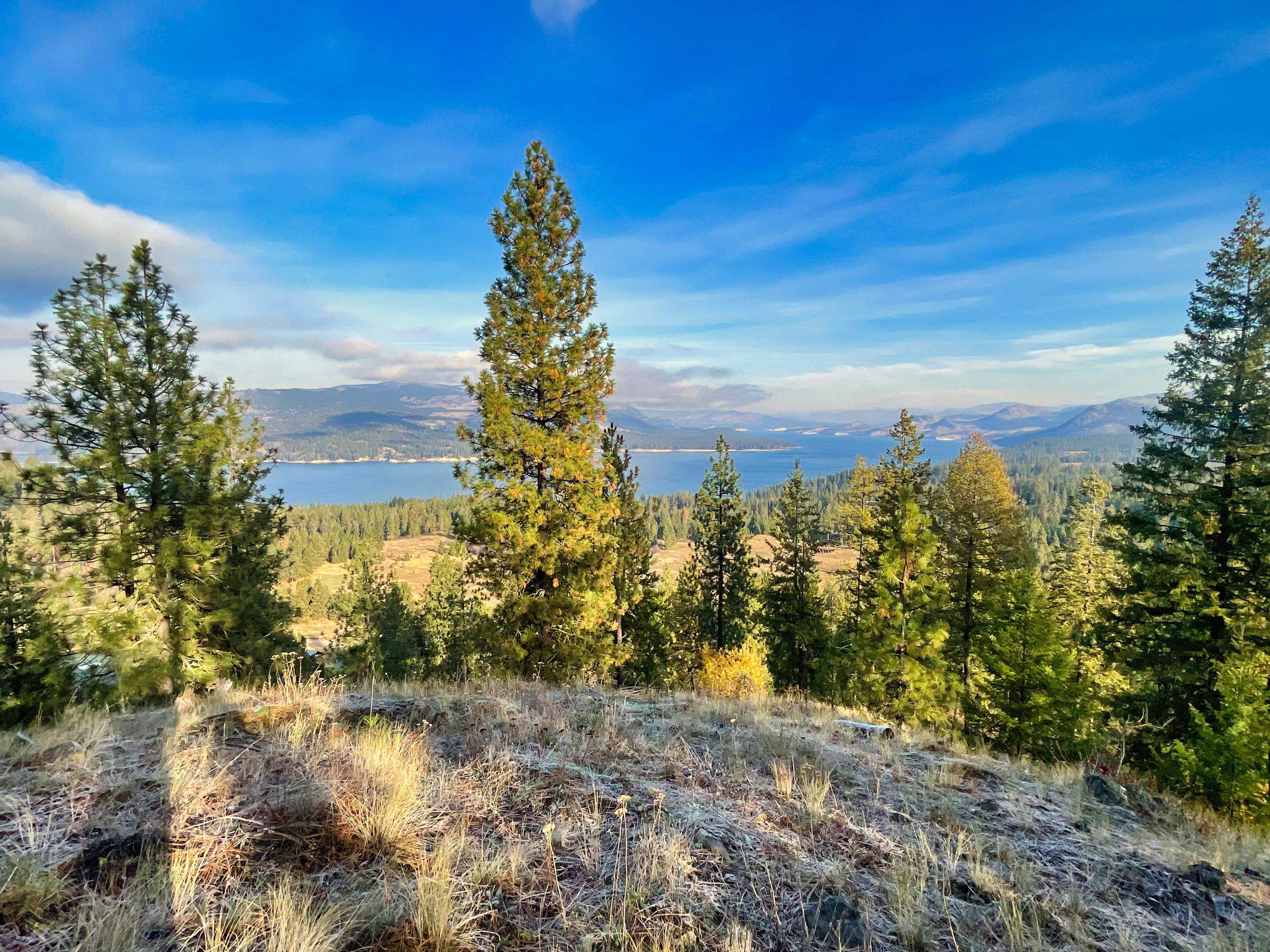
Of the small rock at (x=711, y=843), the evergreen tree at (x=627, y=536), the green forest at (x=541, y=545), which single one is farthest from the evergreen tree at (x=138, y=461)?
the small rock at (x=711, y=843)

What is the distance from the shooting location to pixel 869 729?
705 centimetres

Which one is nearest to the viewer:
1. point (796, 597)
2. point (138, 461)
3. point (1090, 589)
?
point (138, 461)

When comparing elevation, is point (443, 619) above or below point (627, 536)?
below

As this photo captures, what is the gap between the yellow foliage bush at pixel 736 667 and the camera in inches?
695

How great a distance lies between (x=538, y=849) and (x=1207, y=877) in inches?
182

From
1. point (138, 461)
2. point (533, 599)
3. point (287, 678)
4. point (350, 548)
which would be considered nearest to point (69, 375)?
point (138, 461)

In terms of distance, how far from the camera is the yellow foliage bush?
17.7 m

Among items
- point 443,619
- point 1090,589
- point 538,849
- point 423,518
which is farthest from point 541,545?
point 423,518

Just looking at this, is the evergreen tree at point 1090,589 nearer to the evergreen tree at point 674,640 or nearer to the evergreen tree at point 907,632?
the evergreen tree at point 907,632

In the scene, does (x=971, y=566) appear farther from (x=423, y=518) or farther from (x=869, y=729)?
(x=423, y=518)

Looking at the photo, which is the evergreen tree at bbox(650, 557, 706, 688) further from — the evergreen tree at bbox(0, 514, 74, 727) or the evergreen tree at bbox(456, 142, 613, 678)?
the evergreen tree at bbox(0, 514, 74, 727)

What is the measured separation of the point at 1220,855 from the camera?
13.0ft

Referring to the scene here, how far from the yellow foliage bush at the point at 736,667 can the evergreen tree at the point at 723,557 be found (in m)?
1.51

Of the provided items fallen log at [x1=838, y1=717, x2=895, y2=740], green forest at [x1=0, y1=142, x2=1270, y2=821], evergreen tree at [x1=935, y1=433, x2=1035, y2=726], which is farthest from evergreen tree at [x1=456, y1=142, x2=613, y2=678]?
evergreen tree at [x1=935, y1=433, x2=1035, y2=726]
